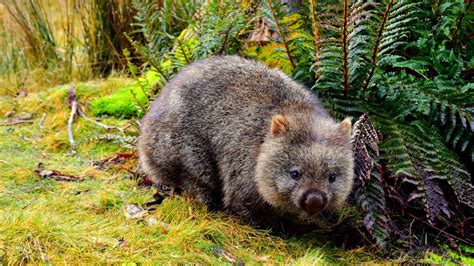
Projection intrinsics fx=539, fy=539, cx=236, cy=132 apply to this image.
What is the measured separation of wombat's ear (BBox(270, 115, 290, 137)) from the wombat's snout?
61 cm

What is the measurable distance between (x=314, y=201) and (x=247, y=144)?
0.94 m

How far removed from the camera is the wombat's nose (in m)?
4.02

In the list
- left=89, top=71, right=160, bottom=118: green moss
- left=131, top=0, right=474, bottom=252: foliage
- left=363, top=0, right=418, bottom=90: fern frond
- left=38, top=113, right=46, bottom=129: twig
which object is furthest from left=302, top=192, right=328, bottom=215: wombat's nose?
left=38, top=113, right=46, bottom=129: twig

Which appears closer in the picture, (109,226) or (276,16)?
(109,226)

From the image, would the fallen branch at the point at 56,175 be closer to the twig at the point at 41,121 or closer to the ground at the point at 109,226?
the ground at the point at 109,226

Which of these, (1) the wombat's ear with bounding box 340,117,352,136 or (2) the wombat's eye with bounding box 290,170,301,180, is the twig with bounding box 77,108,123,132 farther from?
(1) the wombat's ear with bounding box 340,117,352,136

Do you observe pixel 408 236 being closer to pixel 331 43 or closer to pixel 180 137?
pixel 331 43

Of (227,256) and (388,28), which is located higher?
(388,28)

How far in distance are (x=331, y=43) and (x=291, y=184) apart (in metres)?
1.36

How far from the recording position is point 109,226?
14.3 ft

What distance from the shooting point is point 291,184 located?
423 cm

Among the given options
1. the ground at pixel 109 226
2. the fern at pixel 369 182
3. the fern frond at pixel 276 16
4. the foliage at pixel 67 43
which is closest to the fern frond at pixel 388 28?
the fern at pixel 369 182

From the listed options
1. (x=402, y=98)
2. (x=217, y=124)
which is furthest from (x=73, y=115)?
(x=402, y=98)

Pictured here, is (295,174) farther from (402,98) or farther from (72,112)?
(72,112)
